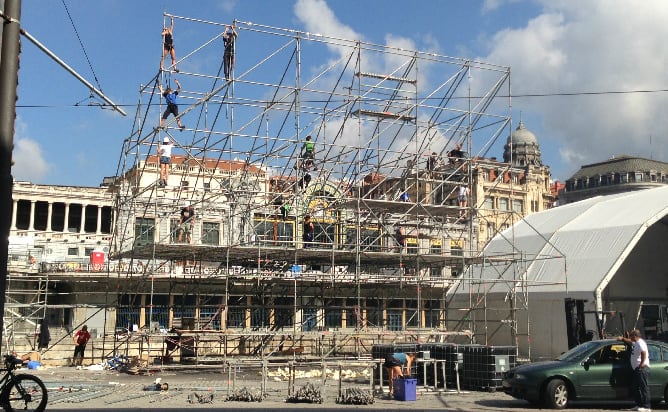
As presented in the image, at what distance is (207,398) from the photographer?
53.2ft

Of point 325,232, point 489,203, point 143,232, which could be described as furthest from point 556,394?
point 489,203

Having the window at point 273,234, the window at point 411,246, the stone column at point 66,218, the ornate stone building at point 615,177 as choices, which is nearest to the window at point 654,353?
the window at point 273,234

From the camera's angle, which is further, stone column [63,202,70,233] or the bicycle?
stone column [63,202,70,233]

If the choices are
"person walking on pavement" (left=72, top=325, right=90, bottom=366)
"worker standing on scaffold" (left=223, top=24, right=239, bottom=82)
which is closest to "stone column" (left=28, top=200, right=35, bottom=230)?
"person walking on pavement" (left=72, top=325, right=90, bottom=366)

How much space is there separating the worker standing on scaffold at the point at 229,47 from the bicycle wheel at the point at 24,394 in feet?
53.1

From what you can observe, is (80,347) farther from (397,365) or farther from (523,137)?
(523,137)

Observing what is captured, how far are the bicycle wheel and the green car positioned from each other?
32.8 feet

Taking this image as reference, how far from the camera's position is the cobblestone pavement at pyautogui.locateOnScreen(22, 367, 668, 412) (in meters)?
15.5

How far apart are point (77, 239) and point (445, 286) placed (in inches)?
1502

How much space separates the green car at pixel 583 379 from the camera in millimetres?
15547

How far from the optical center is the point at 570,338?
84.3 ft

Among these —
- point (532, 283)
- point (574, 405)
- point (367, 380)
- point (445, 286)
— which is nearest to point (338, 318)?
point (445, 286)

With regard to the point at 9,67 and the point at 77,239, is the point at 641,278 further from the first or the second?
the point at 77,239

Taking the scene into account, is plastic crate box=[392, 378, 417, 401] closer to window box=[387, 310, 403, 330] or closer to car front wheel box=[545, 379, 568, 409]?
car front wheel box=[545, 379, 568, 409]
